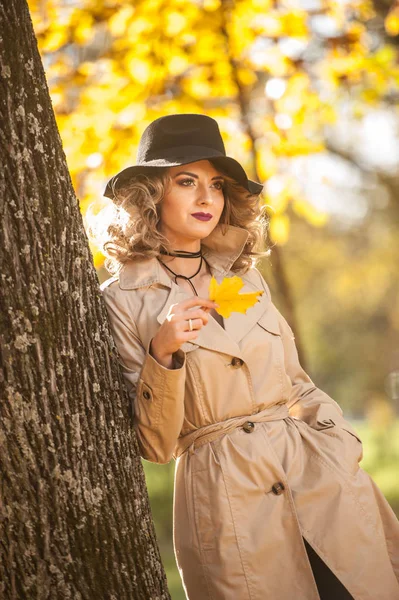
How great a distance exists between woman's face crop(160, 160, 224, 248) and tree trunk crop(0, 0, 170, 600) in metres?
0.57

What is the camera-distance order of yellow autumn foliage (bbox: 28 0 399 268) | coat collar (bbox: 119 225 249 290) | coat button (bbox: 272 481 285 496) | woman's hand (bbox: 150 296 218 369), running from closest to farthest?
woman's hand (bbox: 150 296 218 369) < coat button (bbox: 272 481 285 496) < coat collar (bbox: 119 225 249 290) < yellow autumn foliage (bbox: 28 0 399 268)

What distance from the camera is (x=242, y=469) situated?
2.61m

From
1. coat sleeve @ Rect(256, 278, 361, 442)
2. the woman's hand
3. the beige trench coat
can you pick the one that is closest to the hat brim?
the beige trench coat

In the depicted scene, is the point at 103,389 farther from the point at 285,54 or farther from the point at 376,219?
the point at 376,219

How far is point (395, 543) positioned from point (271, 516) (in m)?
0.56

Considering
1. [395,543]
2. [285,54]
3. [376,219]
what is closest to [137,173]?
[395,543]

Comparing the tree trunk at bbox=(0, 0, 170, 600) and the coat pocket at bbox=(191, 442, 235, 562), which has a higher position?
the tree trunk at bbox=(0, 0, 170, 600)

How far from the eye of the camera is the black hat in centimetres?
279

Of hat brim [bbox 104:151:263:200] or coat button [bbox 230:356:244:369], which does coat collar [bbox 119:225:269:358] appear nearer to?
coat button [bbox 230:356:244:369]

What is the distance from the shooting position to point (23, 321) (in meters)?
2.12

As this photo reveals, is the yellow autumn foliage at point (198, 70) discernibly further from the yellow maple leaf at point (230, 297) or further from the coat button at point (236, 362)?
the yellow maple leaf at point (230, 297)

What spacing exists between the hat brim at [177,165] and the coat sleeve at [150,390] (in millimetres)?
530

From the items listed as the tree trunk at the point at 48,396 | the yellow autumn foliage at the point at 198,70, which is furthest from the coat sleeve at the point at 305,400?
the yellow autumn foliage at the point at 198,70

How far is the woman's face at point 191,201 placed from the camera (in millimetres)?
2814
